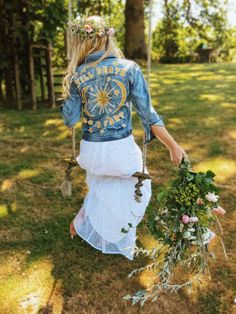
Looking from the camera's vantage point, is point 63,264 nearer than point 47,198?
Yes

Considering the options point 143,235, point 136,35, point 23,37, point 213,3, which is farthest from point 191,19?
point 143,235

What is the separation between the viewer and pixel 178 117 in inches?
315

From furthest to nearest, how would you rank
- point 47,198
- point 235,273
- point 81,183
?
point 81,183, point 47,198, point 235,273

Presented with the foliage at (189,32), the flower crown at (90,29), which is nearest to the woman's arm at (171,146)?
the flower crown at (90,29)

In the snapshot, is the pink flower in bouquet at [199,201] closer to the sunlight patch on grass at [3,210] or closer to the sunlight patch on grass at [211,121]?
the sunlight patch on grass at [3,210]

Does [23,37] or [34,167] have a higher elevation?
[23,37]

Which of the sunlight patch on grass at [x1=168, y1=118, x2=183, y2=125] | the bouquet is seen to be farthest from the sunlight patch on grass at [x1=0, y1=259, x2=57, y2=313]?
the sunlight patch on grass at [x1=168, y1=118, x2=183, y2=125]

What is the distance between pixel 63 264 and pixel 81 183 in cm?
178

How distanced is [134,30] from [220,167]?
10.9 meters

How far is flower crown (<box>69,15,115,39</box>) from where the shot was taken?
309 cm

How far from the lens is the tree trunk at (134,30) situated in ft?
49.2

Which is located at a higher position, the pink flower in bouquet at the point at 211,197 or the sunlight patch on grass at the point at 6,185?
the pink flower in bouquet at the point at 211,197

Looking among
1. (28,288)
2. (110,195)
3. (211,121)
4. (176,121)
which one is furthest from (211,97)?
(28,288)

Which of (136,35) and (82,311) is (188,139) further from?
(136,35)
